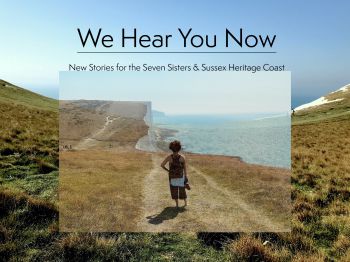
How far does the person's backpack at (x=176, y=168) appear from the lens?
10.7 m

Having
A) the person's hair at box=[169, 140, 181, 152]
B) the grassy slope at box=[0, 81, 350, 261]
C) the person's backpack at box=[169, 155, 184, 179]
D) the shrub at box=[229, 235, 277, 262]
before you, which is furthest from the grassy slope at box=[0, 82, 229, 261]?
the person's hair at box=[169, 140, 181, 152]

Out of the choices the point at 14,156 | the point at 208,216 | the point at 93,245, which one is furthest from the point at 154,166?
the point at 14,156

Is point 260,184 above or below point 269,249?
above

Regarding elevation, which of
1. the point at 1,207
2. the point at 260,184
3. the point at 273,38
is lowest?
the point at 1,207

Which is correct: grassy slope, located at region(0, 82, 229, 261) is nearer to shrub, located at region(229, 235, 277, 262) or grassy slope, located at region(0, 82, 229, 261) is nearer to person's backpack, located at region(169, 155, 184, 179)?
shrub, located at region(229, 235, 277, 262)

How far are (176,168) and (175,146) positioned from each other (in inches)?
24.3

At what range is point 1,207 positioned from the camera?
43.4 feet

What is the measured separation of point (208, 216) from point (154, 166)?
1924 millimetres

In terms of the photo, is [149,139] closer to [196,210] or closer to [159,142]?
[159,142]

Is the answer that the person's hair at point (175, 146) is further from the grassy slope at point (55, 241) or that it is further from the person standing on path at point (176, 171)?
the grassy slope at point (55, 241)

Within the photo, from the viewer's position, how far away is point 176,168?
1083 cm

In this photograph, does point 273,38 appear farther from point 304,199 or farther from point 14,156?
point 14,156

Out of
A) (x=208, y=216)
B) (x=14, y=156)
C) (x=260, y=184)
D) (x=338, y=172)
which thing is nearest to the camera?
(x=208, y=216)

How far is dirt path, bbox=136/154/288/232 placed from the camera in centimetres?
1121
